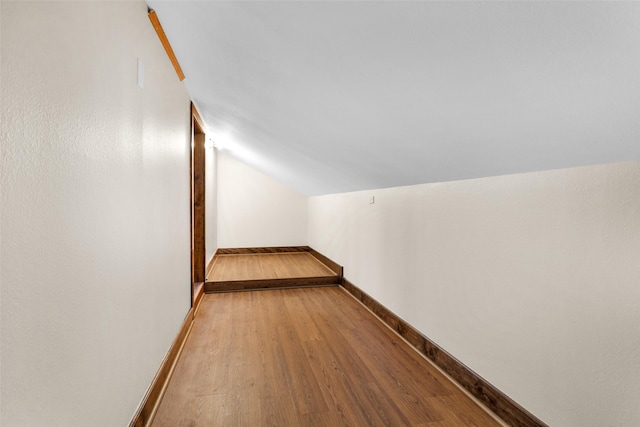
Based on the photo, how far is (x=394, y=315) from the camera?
2756 millimetres

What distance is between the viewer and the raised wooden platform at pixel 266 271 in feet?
13.3

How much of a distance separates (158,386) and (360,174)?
204cm

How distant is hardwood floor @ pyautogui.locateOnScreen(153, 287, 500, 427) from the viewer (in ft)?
5.46

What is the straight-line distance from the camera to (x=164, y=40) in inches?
73.2

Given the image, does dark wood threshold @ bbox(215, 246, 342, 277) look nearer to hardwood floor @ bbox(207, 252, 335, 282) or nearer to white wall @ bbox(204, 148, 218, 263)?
hardwood floor @ bbox(207, 252, 335, 282)

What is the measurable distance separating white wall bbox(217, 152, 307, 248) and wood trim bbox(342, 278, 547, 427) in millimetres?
3643

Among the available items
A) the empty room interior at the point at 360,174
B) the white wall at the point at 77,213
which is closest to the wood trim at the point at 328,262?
the empty room interior at the point at 360,174

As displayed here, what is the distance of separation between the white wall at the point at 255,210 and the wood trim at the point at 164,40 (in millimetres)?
3802

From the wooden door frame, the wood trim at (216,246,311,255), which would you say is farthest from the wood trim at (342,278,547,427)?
the wood trim at (216,246,311,255)

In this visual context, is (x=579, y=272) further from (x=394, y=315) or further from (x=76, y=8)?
(x=76, y=8)

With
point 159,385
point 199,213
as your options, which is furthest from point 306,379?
point 199,213

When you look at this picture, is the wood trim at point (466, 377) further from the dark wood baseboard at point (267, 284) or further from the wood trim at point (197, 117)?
the wood trim at point (197, 117)

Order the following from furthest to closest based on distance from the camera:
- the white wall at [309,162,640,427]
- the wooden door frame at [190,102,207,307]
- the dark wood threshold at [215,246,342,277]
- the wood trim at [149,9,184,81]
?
the dark wood threshold at [215,246,342,277]
the wooden door frame at [190,102,207,307]
the wood trim at [149,9,184,81]
the white wall at [309,162,640,427]

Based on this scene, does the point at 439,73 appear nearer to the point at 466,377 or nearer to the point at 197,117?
the point at 466,377
